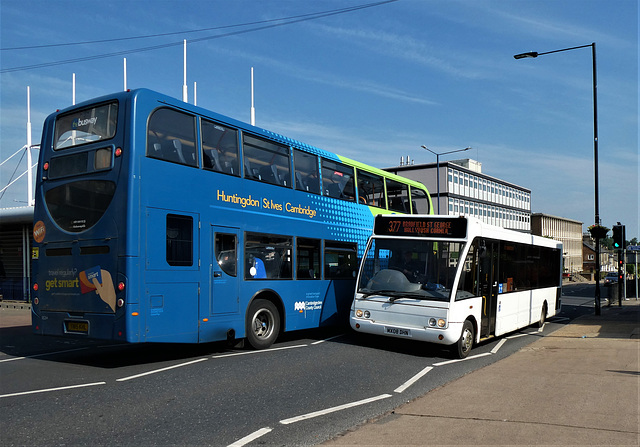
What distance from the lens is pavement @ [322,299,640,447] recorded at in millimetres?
5617

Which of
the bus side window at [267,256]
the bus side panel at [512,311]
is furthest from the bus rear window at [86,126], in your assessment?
the bus side panel at [512,311]

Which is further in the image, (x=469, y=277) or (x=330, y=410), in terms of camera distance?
(x=469, y=277)

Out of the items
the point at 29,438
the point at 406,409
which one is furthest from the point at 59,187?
the point at 406,409

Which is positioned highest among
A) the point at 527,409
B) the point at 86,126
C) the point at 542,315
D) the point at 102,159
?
the point at 86,126

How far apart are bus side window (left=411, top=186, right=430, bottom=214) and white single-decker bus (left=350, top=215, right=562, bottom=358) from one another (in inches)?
164

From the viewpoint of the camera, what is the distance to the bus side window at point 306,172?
12766 mm

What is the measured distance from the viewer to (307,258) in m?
12.9

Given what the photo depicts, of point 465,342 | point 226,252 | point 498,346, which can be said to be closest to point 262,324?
point 226,252

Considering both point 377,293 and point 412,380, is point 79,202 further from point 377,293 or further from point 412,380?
point 412,380

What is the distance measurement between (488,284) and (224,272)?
18.6 feet

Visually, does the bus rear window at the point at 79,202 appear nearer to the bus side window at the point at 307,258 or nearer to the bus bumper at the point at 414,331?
the bus side window at the point at 307,258

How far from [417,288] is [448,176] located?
231 ft

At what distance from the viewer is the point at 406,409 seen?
680 centimetres

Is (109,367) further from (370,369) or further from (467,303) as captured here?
(467,303)
